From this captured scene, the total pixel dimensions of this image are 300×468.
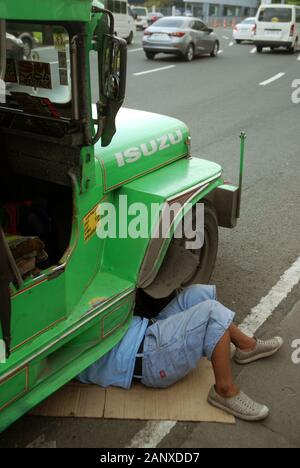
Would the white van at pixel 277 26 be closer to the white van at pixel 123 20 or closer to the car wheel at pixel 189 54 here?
Answer: the car wheel at pixel 189 54

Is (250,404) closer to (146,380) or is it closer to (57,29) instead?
(146,380)

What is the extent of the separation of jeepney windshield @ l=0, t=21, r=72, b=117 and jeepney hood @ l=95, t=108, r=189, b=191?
1.59 ft

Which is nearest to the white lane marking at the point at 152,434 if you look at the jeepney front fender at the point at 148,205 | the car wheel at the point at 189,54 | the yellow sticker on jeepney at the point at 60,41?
the jeepney front fender at the point at 148,205

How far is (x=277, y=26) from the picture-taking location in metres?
21.0

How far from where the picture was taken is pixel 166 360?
281 centimetres

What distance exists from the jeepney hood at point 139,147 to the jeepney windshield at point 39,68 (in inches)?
19.1

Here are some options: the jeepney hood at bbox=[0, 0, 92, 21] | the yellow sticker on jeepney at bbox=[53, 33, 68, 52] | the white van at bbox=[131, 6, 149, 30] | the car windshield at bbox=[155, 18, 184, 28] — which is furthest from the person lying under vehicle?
the white van at bbox=[131, 6, 149, 30]

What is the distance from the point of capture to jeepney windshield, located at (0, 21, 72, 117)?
2.35 metres

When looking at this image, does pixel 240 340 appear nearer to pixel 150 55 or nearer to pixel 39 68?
pixel 39 68

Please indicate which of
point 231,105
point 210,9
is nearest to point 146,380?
point 231,105

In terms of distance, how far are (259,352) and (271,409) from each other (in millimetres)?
435

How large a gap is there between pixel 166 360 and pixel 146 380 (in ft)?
0.60

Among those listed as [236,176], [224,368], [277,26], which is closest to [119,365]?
[224,368]

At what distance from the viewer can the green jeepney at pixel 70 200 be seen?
2289mm
